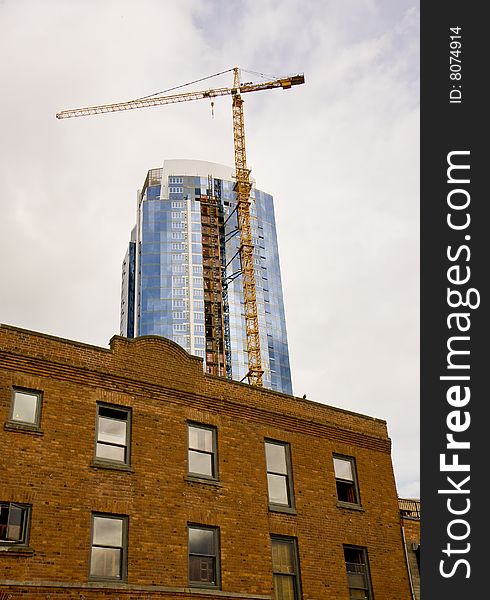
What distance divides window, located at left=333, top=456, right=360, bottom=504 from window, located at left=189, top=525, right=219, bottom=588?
5.76 meters

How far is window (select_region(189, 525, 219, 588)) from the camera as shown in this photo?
1994cm

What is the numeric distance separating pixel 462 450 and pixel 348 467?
469 inches

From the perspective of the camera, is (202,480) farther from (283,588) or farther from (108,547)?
(283,588)

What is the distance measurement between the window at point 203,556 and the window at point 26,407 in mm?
5576

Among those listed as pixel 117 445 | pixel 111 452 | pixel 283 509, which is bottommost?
pixel 283 509

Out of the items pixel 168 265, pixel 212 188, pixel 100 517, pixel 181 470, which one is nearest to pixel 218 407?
pixel 181 470

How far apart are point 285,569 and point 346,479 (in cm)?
464

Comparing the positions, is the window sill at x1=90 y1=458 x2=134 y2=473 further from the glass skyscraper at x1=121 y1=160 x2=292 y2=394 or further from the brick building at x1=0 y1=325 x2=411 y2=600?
the glass skyscraper at x1=121 y1=160 x2=292 y2=394

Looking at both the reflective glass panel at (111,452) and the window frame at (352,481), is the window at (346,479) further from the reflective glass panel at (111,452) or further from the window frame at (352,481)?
the reflective glass panel at (111,452)

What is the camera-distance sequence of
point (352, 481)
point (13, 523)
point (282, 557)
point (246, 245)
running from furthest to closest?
point (246, 245)
point (352, 481)
point (282, 557)
point (13, 523)

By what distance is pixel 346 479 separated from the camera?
997 inches

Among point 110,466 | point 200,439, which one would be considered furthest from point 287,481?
point 110,466

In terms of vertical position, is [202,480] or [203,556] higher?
[202,480]

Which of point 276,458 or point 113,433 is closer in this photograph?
point 113,433
